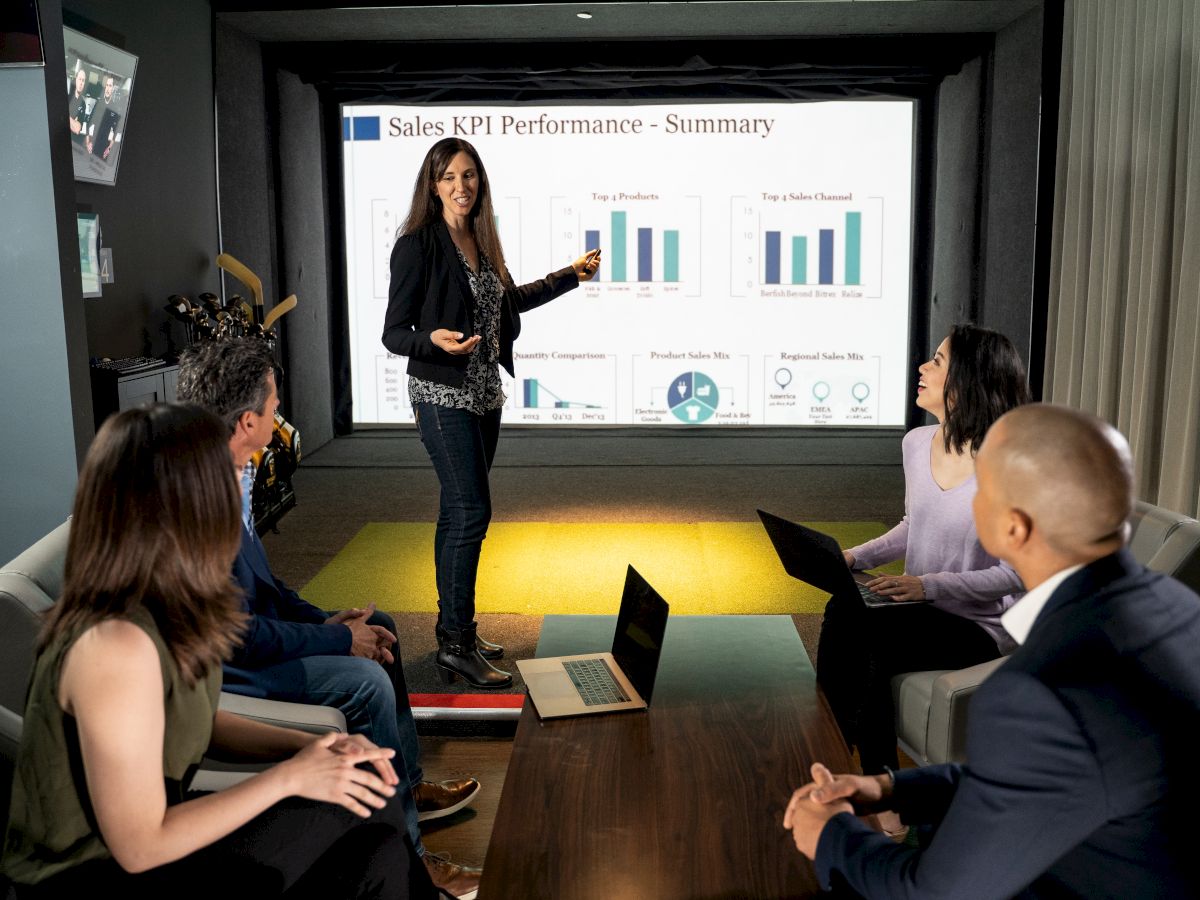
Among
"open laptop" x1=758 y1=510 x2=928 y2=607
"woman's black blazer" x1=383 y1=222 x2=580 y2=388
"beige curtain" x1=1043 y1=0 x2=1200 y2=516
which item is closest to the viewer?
"open laptop" x1=758 y1=510 x2=928 y2=607

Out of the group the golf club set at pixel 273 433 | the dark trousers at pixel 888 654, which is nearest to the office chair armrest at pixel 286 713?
the dark trousers at pixel 888 654

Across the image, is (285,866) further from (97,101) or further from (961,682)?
(97,101)

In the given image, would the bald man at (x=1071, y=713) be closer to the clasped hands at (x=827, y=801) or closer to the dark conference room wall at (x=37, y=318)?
the clasped hands at (x=827, y=801)

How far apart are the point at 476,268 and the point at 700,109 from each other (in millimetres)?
4452

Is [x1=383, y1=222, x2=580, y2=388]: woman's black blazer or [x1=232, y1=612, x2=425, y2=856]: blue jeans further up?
[x1=383, y1=222, x2=580, y2=388]: woman's black blazer

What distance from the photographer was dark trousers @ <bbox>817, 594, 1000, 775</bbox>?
7.45 feet

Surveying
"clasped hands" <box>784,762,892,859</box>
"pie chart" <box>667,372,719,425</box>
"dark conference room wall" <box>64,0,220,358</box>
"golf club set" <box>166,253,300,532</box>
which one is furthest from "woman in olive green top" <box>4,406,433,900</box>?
"pie chart" <box>667,372,719,425</box>

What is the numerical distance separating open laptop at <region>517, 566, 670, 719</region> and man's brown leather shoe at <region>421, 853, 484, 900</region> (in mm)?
344

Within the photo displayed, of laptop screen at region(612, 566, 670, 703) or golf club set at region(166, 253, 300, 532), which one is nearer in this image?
laptop screen at region(612, 566, 670, 703)

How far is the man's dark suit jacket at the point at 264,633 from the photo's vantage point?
197 cm

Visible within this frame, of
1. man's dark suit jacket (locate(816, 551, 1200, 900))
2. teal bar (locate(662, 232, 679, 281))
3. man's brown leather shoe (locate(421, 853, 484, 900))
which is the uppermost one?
teal bar (locate(662, 232, 679, 281))

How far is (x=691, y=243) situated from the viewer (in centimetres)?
721

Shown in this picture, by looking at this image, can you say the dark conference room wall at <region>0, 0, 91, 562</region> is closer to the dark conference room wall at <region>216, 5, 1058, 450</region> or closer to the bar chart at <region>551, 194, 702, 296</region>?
the dark conference room wall at <region>216, 5, 1058, 450</region>

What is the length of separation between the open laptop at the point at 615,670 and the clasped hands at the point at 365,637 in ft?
1.00
